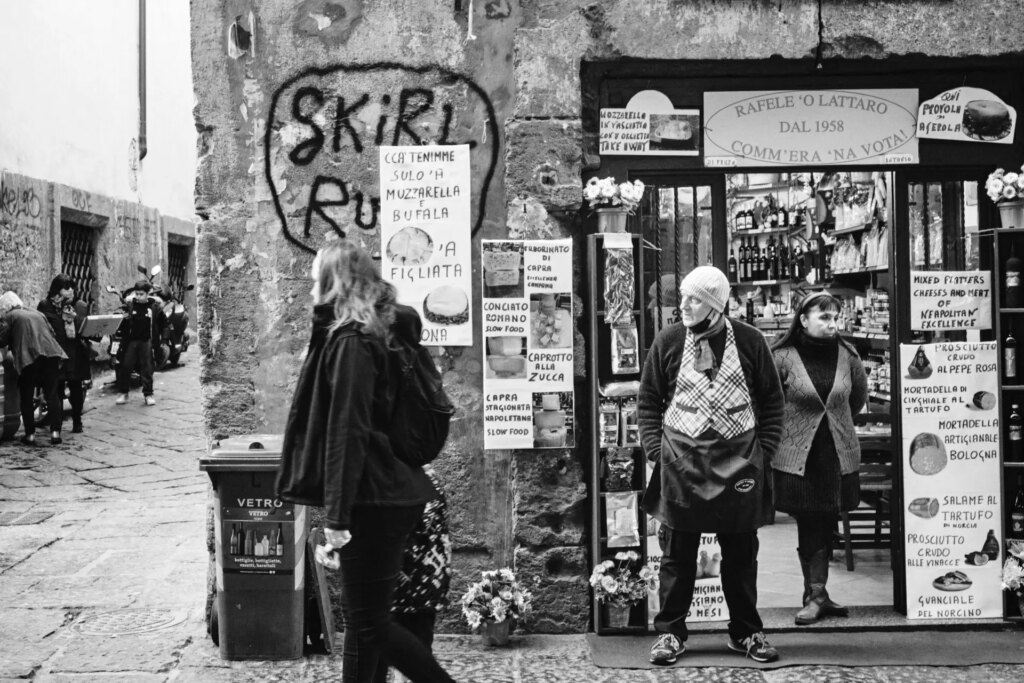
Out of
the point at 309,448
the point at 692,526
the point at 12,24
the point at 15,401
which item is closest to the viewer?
the point at 309,448

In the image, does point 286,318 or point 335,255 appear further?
point 286,318

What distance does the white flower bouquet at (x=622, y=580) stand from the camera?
5.00 m

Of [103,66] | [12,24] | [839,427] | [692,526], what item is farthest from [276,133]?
[103,66]

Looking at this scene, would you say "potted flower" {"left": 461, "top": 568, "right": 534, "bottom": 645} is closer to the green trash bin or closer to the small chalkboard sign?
the small chalkboard sign

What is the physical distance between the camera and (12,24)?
13266 millimetres

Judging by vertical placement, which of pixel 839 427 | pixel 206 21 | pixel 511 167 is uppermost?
pixel 206 21

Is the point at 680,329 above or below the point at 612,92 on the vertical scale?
below

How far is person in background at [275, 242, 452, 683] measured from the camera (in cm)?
341

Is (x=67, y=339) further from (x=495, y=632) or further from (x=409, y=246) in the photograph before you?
(x=495, y=632)

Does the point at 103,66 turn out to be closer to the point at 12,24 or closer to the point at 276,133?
the point at 12,24

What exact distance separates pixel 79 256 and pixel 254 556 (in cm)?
1172

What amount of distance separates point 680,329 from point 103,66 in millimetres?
13682

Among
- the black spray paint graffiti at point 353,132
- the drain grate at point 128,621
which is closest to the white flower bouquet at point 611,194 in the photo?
the black spray paint graffiti at point 353,132

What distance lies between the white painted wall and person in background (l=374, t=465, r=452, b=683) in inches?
424
